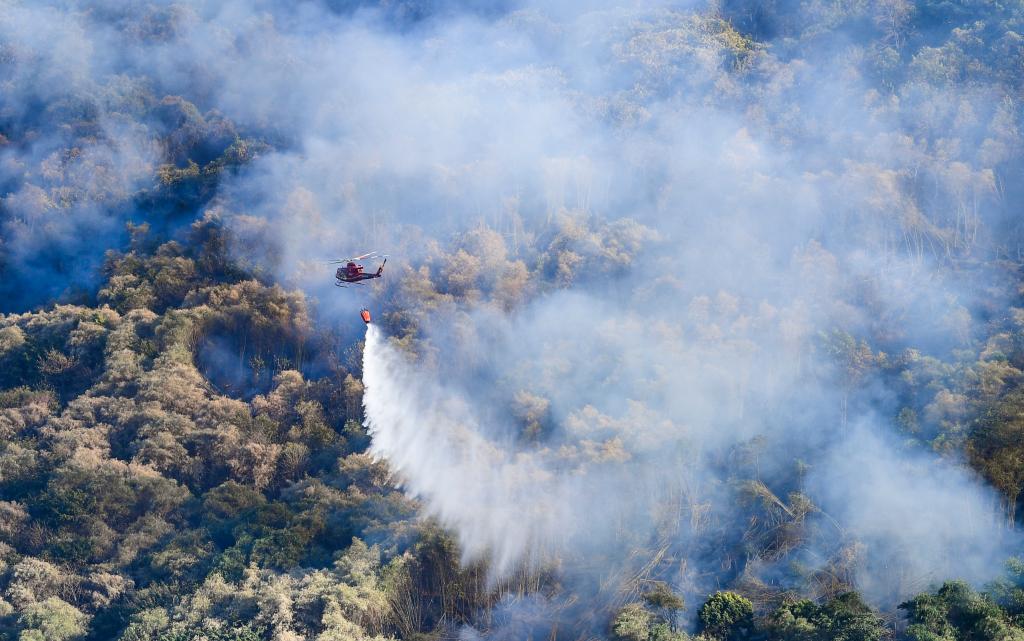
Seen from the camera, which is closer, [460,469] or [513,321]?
[460,469]

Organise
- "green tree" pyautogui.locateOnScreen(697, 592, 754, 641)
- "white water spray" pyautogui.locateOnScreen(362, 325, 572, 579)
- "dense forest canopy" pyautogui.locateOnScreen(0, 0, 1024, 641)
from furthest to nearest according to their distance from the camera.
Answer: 1. "white water spray" pyautogui.locateOnScreen(362, 325, 572, 579)
2. "dense forest canopy" pyautogui.locateOnScreen(0, 0, 1024, 641)
3. "green tree" pyautogui.locateOnScreen(697, 592, 754, 641)

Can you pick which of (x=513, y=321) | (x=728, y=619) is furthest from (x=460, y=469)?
(x=728, y=619)

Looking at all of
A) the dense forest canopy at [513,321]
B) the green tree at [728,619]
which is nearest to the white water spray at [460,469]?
the dense forest canopy at [513,321]

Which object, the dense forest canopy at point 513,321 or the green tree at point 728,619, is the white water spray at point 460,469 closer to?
the dense forest canopy at point 513,321

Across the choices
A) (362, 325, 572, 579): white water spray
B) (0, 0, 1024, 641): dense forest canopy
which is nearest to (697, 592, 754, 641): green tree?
(0, 0, 1024, 641): dense forest canopy

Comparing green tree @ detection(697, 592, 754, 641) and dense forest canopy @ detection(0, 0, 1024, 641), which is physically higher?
dense forest canopy @ detection(0, 0, 1024, 641)

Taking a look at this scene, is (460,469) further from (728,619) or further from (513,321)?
(728,619)

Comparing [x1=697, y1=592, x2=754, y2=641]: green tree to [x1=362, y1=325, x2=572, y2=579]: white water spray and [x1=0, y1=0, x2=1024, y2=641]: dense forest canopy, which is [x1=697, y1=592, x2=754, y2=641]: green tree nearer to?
[x1=0, y1=0, x2=1024, y2=641]: dense forest canopy

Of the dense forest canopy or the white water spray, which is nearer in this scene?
the dense forest canopy
